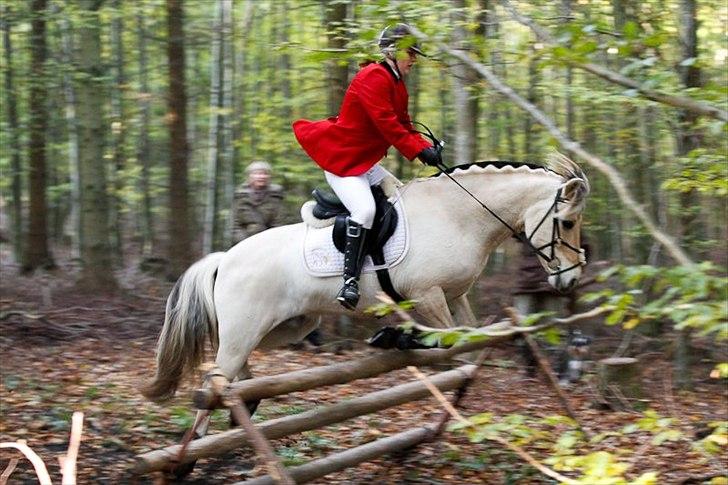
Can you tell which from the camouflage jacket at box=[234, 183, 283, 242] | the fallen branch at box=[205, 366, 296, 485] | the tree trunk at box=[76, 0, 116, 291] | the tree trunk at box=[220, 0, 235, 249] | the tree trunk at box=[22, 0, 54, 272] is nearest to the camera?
the fallen branch at box=[205, 366, 296, 485]

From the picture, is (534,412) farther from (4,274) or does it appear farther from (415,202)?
(4,274)

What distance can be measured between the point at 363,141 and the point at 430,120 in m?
13.9

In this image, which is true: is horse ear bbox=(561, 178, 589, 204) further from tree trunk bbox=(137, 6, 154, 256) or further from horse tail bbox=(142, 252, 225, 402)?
tree trunk bbox=(137, 6, 154, 256)

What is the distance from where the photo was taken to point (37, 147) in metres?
13.5

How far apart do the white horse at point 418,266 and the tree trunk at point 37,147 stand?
22.3 ft

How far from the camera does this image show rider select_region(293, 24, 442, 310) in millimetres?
5863

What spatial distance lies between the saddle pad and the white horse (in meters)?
0.05

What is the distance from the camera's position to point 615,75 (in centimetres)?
409

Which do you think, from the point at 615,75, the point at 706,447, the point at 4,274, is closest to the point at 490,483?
the point at 706,447

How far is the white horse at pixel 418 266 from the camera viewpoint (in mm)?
5934

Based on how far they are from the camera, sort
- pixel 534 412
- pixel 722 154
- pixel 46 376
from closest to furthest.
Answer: pixel 722 154
pixel 534 412
pixel 46 376

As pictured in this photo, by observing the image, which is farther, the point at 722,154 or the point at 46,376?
the point at 46,376

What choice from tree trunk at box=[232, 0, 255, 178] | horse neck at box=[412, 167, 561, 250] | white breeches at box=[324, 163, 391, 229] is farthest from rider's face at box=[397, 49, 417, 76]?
tree trunk at box=[232, 0, 255, 178]

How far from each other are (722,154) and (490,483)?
9.35ft
